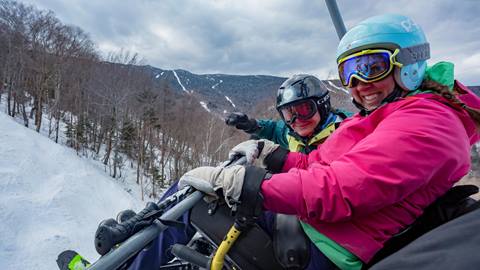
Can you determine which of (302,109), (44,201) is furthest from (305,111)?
(44,201)

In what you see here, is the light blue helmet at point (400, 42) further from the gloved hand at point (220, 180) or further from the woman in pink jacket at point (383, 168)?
the gloved hand at point (220, 180)

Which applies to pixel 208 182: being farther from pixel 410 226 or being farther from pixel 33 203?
pixel 33 203

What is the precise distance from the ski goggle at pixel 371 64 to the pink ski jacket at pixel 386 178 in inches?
13.4

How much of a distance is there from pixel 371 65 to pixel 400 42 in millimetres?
215

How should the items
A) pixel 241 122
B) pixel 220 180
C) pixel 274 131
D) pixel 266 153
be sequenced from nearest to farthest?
pixel 220 180 < pixel 266 153 < pixel 241 122 < pixel 274 131

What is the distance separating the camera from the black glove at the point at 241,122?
11.6 feet

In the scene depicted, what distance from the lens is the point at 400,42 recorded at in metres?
1.77

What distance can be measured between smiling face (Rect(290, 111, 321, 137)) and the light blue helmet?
1.44m

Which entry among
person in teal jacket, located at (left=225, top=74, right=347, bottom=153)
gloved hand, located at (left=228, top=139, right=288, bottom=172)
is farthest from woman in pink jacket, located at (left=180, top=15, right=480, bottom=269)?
person in teal jacket, located at (left=225, top=74, right=347, bottom=153)

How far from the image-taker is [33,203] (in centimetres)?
1362

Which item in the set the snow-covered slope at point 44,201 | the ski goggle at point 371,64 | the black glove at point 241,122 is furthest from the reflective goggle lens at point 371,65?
the snow-covered slope at point 44,201

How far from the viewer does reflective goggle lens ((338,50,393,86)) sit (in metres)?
1.76

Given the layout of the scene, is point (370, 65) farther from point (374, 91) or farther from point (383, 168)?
point (383, 168)

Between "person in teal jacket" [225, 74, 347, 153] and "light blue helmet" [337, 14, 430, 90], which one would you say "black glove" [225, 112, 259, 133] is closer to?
"person in teal jacket" [225, 74, 347, 153]
